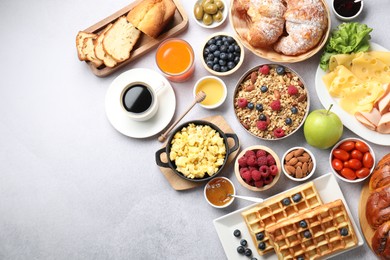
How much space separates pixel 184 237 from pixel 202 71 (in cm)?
94

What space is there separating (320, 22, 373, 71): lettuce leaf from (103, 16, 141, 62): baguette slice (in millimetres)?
1059

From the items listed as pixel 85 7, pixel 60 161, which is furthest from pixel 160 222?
pixel 85 7

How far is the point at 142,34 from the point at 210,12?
1.33ft

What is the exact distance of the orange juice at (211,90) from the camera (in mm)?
2742

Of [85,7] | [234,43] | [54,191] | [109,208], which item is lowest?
[109,208]

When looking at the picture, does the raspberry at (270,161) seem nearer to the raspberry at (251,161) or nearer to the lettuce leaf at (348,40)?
the raspberry at (251,161)

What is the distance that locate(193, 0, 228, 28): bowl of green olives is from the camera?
2.75 metres

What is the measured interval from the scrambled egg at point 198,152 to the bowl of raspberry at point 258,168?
11cm

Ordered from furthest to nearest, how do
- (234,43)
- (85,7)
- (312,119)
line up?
(85,7)
(234,43)
(312,119)

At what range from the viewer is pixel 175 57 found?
8.94 ft

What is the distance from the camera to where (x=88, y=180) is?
2.83m

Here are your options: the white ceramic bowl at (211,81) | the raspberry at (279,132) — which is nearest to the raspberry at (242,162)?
the raspberry at (279,132)

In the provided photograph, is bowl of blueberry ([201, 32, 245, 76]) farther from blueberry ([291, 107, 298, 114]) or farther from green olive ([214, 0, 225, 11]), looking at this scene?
blueberry ([291, 107, 298, 114])

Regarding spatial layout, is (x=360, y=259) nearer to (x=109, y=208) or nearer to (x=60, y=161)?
(x=109, y=208)
